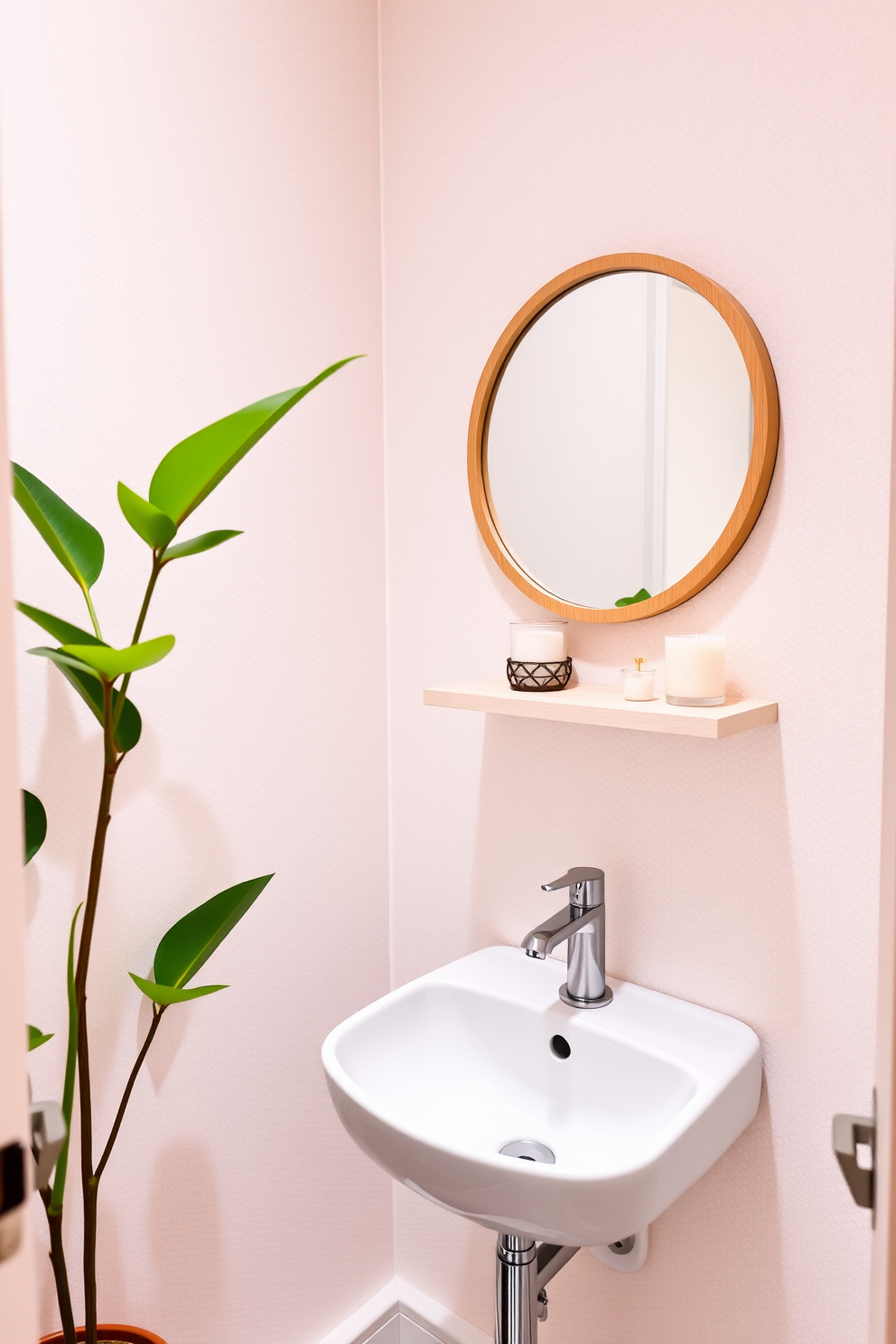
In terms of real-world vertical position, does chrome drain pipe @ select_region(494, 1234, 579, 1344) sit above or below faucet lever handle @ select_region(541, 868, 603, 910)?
below

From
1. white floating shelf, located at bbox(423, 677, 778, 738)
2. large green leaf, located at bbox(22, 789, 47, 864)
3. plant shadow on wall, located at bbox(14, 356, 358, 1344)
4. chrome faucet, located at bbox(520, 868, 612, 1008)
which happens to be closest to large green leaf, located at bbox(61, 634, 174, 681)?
plant shadow on wall, located at bbox(14, 356, 358, 1344)

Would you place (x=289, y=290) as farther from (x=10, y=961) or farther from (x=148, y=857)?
(x=10, y=961)

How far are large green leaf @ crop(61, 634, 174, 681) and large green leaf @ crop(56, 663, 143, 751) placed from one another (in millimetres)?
49

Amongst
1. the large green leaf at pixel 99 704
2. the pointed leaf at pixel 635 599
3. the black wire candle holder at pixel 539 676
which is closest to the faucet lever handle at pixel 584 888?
the black wire candle holder at pixel 539 676

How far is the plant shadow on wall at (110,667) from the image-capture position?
81 cm

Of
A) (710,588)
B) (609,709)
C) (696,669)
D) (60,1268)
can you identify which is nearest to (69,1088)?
(60,1268)

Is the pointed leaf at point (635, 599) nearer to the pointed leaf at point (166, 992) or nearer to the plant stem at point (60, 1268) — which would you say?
the pointed leaf at point (166, 992)

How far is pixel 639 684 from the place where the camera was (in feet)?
3.75

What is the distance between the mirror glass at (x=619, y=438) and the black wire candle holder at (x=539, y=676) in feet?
0.34

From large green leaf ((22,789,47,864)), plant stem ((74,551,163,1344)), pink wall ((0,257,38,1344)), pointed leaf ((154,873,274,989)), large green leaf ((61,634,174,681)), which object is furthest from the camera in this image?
pointed leaf ((154,873,274,989))

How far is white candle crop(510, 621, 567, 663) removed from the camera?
124 cm

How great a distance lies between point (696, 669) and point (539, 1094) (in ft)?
2.04

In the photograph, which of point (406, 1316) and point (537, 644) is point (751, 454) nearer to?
point (537, 644)

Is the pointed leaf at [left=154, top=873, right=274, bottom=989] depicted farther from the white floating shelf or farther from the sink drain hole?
the sink drain hole
